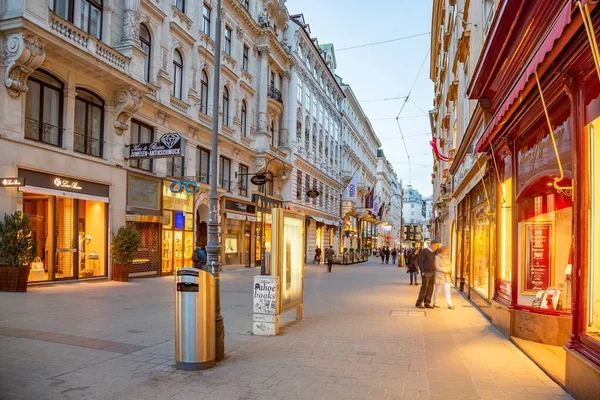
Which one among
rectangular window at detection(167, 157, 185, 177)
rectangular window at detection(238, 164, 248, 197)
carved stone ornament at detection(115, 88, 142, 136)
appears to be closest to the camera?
carved stone ornament at detection(115, 88, 142, 136)

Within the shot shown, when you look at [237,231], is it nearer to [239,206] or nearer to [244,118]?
[239,206]

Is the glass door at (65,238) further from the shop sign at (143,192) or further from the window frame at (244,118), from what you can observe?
the window frame at (244,118)

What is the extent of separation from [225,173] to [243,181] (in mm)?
2623

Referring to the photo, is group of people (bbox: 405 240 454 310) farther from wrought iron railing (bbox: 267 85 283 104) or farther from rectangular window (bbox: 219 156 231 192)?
wrought iron railing (bbox: 267 85 283 104)

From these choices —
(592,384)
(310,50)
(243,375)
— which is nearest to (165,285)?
(243,375)

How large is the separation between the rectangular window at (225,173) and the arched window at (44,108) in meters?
12.5

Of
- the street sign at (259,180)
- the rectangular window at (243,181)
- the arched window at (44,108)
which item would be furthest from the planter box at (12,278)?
the rectangular window at (243,181)

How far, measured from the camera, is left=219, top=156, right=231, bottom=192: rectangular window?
29031mm

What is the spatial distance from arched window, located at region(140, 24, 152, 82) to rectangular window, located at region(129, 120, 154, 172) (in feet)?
6.92

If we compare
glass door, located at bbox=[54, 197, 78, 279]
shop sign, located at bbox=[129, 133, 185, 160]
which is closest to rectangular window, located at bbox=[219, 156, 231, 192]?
shop sign, located at bbox=[129, 133, 185, 160]

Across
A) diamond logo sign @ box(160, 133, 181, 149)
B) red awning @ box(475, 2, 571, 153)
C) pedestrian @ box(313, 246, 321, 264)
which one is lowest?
pedestrian @ box(313, 246, 321, 264)

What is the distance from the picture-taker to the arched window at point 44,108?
52.2 feet

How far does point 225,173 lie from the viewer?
29.8 metres

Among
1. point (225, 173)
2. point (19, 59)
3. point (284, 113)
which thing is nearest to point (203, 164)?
point (225, 173)
